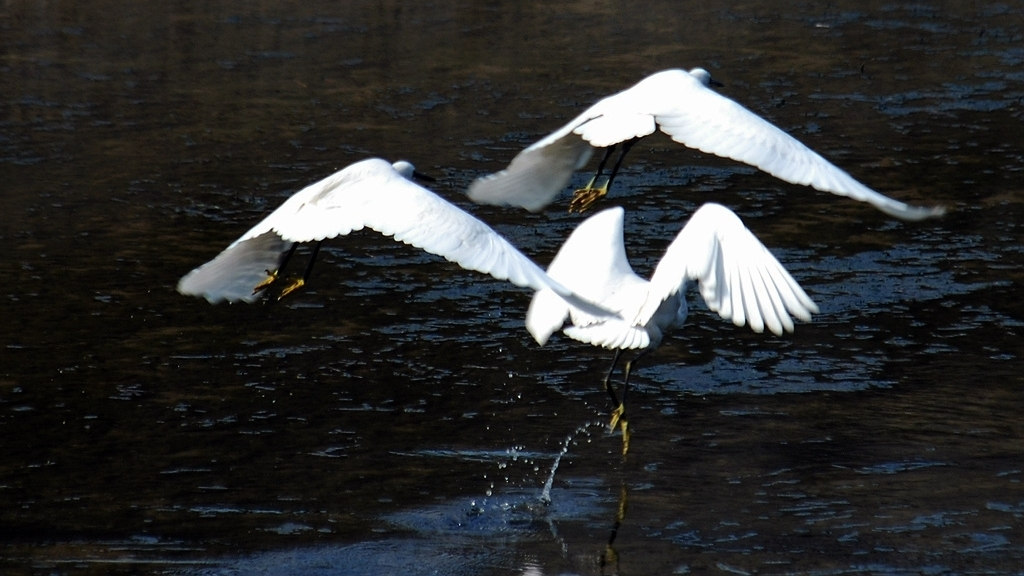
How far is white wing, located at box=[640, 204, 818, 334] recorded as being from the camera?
209 inches

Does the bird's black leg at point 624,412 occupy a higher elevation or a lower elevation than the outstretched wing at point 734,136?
lower

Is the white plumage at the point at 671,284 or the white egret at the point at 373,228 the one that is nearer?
the white egret at the point at 373,228

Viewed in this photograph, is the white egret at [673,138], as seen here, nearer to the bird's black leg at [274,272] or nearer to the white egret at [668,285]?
the white egret at [668,285]

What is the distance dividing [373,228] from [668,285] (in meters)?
1.08

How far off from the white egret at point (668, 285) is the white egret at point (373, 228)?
Answer: 0.58 ft

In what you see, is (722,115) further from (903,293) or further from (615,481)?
(903,293)

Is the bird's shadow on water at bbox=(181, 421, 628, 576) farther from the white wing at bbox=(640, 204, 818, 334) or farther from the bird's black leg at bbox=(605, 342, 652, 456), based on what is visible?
the white wing at bbox=(640, 204, 818, 334)

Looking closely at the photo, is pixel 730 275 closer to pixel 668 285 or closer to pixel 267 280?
pixel 668 285

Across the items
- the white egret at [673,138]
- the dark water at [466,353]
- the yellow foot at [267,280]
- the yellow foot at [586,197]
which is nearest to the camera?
the white egret at [673,138]

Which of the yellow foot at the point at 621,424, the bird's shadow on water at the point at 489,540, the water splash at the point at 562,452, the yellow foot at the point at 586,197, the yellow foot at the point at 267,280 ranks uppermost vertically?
the yellow foot at the point at 586,197

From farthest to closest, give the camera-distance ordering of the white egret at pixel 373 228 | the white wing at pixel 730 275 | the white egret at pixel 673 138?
the white egret at pixel 673 138, the white wing at pixel 730 275, the white egret at pixel 373 228

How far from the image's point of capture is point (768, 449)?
6441 mm

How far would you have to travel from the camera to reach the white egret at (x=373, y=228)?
5.13 metres

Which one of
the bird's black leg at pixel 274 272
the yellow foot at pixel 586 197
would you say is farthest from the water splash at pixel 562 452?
the bird's black leg at pixel 274 272
